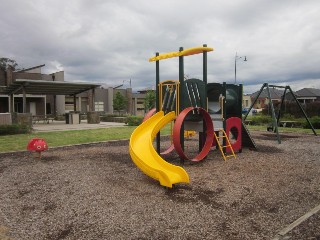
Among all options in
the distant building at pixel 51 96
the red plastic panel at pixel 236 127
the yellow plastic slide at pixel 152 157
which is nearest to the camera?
the yellow plastic slide at pixel 152 157

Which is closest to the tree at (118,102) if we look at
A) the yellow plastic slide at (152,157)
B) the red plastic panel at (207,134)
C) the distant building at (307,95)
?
the distant building at (307,95)

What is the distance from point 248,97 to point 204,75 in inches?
2930

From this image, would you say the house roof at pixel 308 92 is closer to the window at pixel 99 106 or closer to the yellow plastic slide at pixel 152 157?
the window at pixel 99 106

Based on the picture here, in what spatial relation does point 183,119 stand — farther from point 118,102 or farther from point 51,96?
point 118,102

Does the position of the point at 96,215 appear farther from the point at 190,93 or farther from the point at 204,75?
the point at 204,75

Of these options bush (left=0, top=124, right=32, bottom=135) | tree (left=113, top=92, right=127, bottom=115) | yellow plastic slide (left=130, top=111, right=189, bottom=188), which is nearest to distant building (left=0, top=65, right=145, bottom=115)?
tree (left=113, top=92, right=127, bottom=115)

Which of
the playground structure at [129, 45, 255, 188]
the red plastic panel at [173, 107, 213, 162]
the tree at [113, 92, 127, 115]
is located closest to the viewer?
the playground structure at [129, 45, 255, 188]

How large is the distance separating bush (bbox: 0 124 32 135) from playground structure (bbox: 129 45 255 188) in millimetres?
10388

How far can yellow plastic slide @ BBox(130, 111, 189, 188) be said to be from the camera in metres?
5.92

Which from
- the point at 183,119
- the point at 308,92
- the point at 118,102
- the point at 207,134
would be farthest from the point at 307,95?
the point at 183,119

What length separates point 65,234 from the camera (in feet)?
12.9

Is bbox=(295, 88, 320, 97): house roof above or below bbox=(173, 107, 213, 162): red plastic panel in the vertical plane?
above

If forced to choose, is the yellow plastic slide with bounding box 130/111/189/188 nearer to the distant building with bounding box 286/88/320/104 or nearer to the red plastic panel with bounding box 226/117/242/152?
the red plastic panel with bounding box 226/117/242/152

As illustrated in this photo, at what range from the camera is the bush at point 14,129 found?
1569 cm
